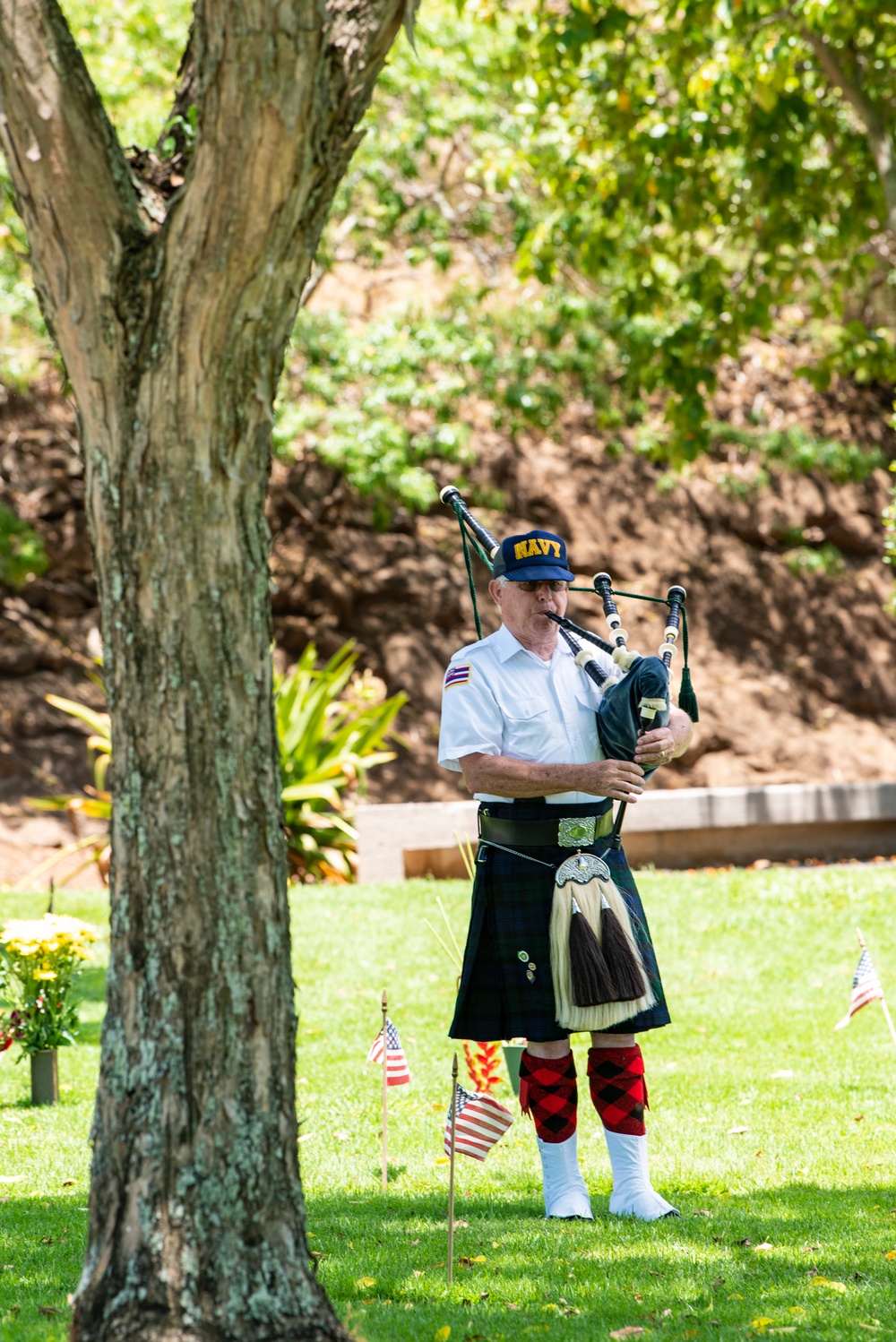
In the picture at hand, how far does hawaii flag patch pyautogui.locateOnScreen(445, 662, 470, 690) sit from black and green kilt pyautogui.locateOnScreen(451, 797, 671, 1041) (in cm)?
39

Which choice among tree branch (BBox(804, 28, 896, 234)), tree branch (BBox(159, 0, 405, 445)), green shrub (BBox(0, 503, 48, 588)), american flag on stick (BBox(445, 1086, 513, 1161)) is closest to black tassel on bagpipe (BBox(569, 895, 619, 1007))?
american flag on stick (BBox(445, 1086, 513, 1161))

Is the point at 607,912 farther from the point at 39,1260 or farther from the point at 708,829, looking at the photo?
the point at 708,829

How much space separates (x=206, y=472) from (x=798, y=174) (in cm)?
941

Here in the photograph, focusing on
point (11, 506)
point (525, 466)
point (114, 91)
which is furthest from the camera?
point (525, 466)

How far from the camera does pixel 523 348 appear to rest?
46.2 feet

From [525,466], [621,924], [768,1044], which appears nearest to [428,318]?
[525,466]

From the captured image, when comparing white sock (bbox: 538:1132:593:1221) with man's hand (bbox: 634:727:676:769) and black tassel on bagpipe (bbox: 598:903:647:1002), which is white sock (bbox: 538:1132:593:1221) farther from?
man's hand (bbox: 634:727:676:769)

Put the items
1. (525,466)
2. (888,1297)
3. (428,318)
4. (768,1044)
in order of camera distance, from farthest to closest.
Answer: (525,466) → (428,318) → (768,1044) → (888,1297)

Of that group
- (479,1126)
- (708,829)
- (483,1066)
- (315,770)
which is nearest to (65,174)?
(479,1126)

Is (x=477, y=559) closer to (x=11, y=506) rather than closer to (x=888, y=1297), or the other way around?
(x=11, y=506)

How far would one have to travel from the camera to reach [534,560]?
4102 millimetres

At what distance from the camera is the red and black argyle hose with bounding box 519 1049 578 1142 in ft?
13.1

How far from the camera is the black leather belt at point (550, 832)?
4.06 metres

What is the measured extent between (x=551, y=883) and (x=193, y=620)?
5.65 ft
